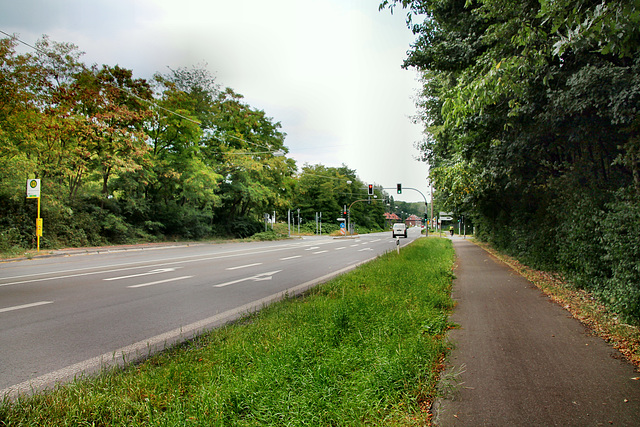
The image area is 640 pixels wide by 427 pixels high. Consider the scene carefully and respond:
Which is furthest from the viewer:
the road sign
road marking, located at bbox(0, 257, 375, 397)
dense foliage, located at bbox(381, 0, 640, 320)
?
the road sign

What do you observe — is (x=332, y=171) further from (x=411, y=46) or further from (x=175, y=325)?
(x=175, y=325)

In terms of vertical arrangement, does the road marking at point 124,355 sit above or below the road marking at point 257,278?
below

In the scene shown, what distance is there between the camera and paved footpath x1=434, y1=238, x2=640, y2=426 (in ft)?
9.32

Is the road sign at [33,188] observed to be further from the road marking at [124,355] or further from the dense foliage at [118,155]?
the road marking at [124,355]

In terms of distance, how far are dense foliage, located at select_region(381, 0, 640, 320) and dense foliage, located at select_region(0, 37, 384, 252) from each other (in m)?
18.3

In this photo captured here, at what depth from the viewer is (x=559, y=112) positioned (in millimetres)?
7121

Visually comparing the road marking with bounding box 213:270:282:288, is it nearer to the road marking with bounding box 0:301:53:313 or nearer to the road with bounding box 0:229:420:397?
the road with bounding box 0:229:420:397

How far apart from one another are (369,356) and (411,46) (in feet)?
33.9

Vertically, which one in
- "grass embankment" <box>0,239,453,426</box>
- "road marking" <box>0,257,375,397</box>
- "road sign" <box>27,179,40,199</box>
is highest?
"road sign" <box>27,179,40,199</box>

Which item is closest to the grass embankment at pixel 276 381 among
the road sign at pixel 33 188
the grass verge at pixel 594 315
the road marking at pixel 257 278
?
the grass verge at pixel 594 315

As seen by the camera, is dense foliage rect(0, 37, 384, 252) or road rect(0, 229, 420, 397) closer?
road rect(0, 229, 420, 397)

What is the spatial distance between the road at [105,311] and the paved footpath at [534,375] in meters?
3.42

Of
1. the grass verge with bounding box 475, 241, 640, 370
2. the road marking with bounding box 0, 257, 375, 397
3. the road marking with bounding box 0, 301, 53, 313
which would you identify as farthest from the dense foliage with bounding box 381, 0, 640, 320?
the road marking with bounding box 0, 301, 53, 313

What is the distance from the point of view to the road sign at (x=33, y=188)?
17.2 meters
